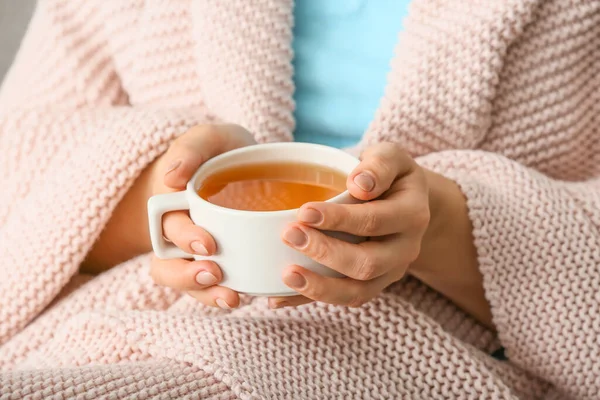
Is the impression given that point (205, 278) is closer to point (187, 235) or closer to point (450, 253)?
point (187, 235)

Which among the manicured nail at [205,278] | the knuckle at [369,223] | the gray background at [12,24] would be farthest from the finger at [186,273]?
the gray background at [12,24]

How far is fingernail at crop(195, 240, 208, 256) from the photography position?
0.41 m

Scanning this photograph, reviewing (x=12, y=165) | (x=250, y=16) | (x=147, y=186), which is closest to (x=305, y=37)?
(x=250, y=16)

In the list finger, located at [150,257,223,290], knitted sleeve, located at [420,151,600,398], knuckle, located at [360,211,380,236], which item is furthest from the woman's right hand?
knitted sleeve, located at [420,151,600,398]

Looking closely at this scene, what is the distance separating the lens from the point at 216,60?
710mm

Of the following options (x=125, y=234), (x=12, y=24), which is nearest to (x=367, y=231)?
(x=125, y=234)

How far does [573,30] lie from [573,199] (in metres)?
0.18

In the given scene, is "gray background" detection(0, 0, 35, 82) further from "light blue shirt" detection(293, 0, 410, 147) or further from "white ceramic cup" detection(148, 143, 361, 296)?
"white ceramic cup" detection(148, 143, 361, 296)

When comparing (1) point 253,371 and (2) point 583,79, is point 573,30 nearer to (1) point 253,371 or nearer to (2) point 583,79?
(2) point 583,79

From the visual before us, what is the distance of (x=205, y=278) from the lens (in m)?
0.43

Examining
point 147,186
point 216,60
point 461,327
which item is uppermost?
point 216,60

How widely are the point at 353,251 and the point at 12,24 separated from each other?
0.82 meters

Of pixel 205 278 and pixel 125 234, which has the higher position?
pixel 205 278

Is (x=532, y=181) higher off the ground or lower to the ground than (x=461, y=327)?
higher
